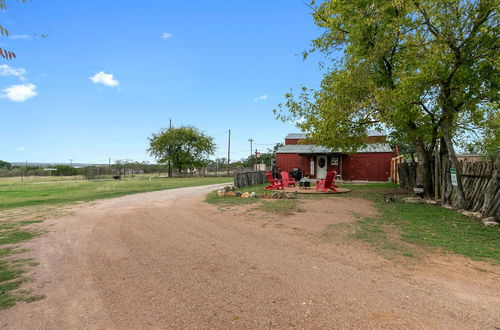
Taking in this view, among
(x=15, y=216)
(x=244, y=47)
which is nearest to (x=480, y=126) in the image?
(x=244, y=47)

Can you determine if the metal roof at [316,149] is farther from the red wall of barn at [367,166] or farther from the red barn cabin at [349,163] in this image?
the red wall of barn at [367,166]

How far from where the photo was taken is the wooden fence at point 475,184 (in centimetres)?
638

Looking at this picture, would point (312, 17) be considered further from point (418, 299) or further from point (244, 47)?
point (418, 299)

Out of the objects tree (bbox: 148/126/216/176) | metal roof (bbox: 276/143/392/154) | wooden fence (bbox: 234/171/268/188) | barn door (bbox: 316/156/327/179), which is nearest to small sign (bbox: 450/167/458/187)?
wooden fence (bbox: 234/171/268/188)

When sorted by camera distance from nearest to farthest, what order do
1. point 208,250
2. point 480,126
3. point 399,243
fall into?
point 208,250 → point 399,243 → point 480,126

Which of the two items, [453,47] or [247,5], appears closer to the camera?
[453,47]

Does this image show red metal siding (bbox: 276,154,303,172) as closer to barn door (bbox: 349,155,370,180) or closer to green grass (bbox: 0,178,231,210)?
barn door (bbox: 349,155,370,180)

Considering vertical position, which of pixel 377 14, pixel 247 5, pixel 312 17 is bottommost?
pixel 377 14

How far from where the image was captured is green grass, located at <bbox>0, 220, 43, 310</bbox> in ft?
9.53

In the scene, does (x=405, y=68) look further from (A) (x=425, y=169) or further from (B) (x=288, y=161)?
(B) (x=288, y=161)

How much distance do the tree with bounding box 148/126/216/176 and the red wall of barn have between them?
68.2 feet

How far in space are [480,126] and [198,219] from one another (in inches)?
385

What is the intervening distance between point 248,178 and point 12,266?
13.3 metres

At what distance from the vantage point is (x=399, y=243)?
4.85 metres
